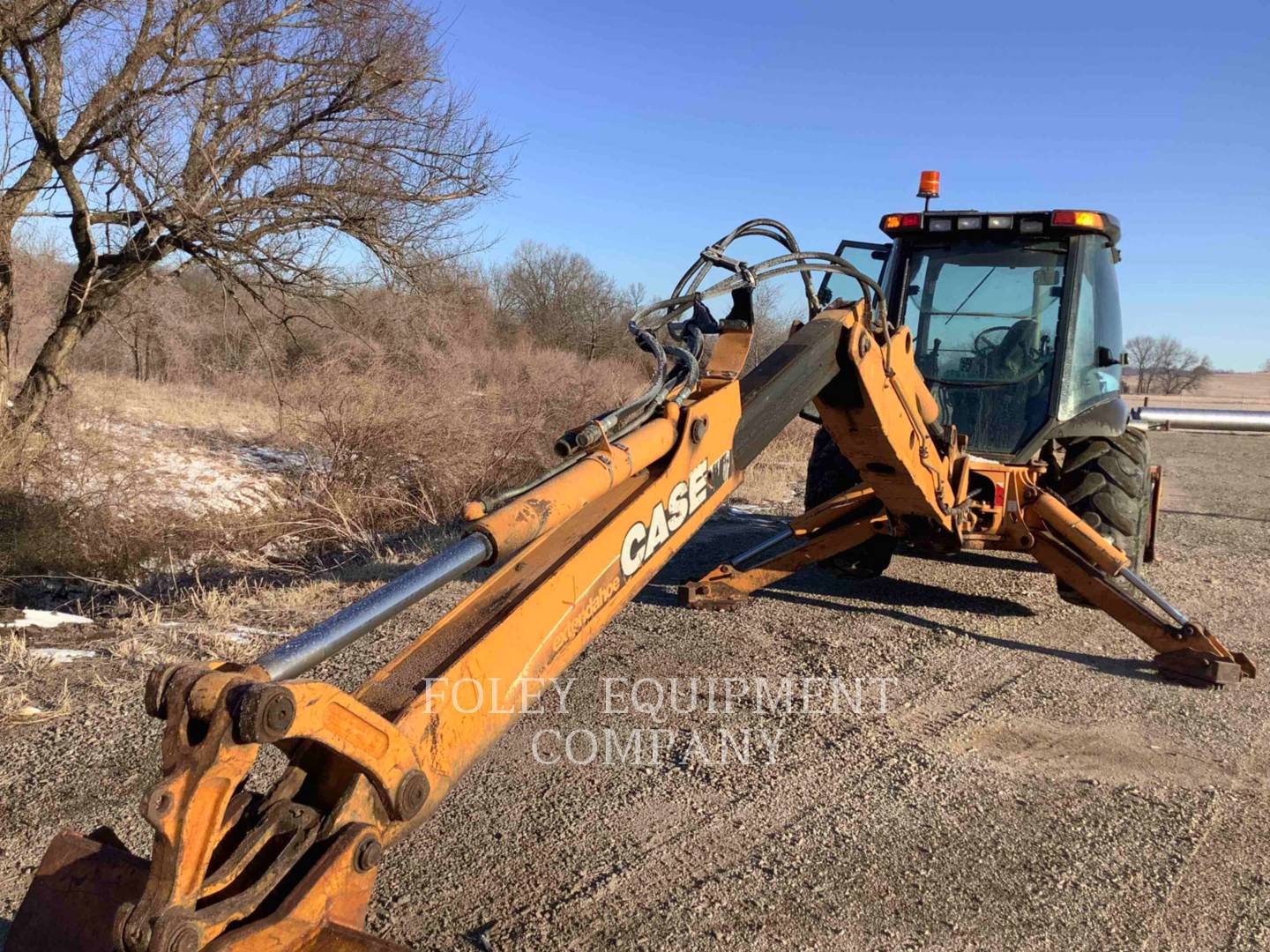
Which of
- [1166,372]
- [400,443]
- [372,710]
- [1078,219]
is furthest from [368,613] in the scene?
[1166,372]

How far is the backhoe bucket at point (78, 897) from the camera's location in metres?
2.12

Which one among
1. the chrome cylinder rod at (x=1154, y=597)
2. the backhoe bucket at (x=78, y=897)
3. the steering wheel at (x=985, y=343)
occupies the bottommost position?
the backhoe bucket at (x=78, y=897)

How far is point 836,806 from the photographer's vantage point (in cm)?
351

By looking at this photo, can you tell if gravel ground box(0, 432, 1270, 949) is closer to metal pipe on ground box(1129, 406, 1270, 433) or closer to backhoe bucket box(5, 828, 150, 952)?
backhoe bucket box(5, 828, 150, 952)

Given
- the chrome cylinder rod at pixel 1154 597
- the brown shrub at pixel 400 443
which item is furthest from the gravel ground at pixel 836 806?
the brown shrub at pixel 400 443

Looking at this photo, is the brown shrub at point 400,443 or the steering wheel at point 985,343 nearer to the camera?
the steering wheel at point 985,343

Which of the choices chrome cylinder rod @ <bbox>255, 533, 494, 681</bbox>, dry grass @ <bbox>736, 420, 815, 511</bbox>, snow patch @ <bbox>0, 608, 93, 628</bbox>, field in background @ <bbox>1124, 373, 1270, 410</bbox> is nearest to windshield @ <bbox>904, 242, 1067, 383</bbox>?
dry grass @ <bbox>736, 420, 815, 511</bbox>

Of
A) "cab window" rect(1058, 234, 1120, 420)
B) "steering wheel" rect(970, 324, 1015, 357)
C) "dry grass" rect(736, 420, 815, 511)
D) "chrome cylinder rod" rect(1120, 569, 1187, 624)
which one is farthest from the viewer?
"dry grass" rect(736, 420, 815, 511)

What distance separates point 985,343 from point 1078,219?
37.9 inches

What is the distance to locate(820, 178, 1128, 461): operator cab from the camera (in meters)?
5.82

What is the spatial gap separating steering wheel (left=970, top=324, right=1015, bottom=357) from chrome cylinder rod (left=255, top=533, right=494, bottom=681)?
4921mm

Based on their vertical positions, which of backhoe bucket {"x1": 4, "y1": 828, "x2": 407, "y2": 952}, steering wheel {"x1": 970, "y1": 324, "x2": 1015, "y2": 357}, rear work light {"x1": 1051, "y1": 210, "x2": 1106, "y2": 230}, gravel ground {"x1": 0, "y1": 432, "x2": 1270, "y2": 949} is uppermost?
rear work light {"x1": 1051, "y1": 210, "x2": 1106, "y2": 230}

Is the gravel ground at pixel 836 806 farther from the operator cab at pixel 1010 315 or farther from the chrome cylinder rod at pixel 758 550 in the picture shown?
the operator cab at pixel 1010 315

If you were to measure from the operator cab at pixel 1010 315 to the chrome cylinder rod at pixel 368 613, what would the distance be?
3796mm
